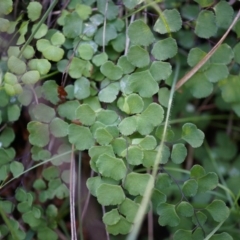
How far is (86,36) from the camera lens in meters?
1.02

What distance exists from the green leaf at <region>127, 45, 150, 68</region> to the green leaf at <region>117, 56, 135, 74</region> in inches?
0.8

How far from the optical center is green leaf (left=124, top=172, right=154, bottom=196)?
87 centimetres

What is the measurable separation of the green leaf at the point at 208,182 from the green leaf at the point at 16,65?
18.7 inches

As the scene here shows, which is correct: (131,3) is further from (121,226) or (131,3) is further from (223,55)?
(121,226)

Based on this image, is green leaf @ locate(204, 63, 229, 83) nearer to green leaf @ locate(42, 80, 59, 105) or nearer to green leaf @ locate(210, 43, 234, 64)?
green leaf @ locate(210, 43, 234, 64)

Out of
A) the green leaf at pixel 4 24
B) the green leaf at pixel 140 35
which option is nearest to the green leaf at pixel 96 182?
the green leaf at pixel 140 35

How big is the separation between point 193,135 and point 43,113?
0.35 meters

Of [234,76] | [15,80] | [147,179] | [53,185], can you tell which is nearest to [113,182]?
[147,179]

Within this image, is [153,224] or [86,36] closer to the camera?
[86,36]

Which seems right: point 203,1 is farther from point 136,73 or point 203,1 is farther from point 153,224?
point 153,224

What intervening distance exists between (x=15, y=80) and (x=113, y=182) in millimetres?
324

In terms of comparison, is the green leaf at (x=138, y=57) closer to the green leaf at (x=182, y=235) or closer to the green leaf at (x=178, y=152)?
the green leaf at (x=178, y=152)

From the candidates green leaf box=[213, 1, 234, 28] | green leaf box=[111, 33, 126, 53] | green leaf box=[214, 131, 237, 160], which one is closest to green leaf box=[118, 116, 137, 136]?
green leaf box=[111, 33, 126, 53]

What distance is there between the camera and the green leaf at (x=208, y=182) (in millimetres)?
896
